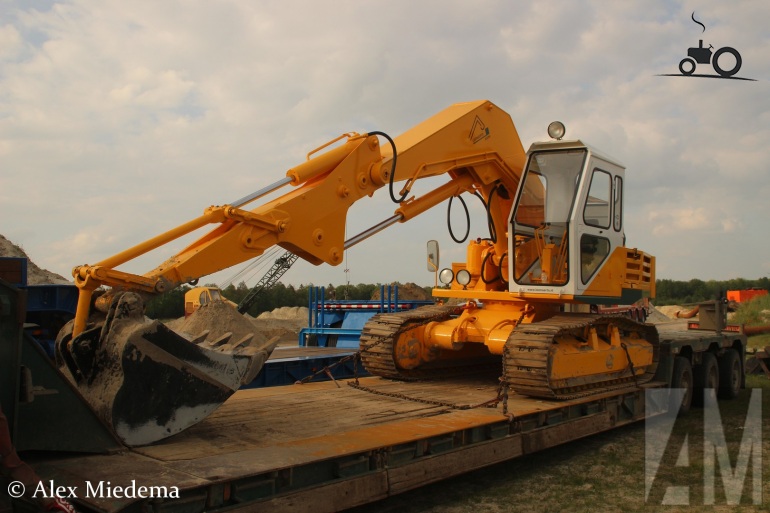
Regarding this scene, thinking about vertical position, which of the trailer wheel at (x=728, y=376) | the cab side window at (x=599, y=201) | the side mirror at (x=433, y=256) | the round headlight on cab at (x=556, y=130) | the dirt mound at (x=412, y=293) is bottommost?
the trailer wheel at (x=728, y=376)

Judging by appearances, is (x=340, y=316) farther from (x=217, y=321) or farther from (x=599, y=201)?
(x=599, y=201)

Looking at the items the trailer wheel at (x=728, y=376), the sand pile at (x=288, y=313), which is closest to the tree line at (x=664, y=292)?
the sand pile at (x=288, y=313)

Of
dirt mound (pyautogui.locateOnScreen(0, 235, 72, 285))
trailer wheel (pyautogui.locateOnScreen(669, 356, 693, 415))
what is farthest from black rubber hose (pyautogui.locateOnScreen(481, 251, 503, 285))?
dirt mound (pyautogui.locateOnScreen(0, 235, 72, 285))

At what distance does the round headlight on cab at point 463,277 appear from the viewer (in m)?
9.67

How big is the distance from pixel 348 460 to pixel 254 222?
2.09 metres

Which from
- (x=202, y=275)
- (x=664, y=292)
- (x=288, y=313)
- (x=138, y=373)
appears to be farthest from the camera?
(x=664, y=292)

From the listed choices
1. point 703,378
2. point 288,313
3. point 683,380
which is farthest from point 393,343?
point 288,313

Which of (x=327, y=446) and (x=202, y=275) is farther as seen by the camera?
(x=202, y=275)

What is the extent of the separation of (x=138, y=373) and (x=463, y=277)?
18.4 ft

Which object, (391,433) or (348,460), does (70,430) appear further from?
(391,433)

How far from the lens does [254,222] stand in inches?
232

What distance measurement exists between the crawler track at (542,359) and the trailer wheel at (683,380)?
238 centimetres

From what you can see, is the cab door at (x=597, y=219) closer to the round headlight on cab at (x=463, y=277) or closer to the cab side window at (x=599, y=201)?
the cab side window at (x=599, y=201)

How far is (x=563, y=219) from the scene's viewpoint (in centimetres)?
921
